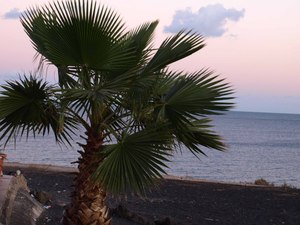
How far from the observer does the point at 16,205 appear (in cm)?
878

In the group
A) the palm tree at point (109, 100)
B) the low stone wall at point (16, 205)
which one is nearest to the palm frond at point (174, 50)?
the palm tree at point (109, 100)

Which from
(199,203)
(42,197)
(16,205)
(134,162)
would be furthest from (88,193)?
(199,203)

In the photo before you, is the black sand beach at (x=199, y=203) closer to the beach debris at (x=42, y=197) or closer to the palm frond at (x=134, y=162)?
the beach debris at (x=42, y=197)

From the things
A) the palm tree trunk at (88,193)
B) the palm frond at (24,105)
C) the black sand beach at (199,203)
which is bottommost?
the black sand beach at (199,203)

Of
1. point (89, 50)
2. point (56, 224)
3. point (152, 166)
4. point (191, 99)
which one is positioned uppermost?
point (89, 50)

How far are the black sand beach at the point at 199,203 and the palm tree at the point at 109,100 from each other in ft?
7.54

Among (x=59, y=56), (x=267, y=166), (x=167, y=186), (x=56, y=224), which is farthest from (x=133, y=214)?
(x=267, y=166)

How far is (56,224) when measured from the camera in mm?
9117

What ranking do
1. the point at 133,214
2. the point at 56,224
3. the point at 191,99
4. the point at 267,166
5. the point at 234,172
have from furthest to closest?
the point at 267,166, the point at 234,172, the point at 133,214, the point at 56,224, the point at 191,99

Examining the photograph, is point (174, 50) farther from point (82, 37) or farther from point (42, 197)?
point (42, 197)

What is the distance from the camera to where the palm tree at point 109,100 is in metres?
6.55

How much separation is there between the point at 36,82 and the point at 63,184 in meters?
7.21

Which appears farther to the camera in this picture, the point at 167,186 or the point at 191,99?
the point at 167,186

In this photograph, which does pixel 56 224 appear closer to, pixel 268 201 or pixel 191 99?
pixel 191 99
